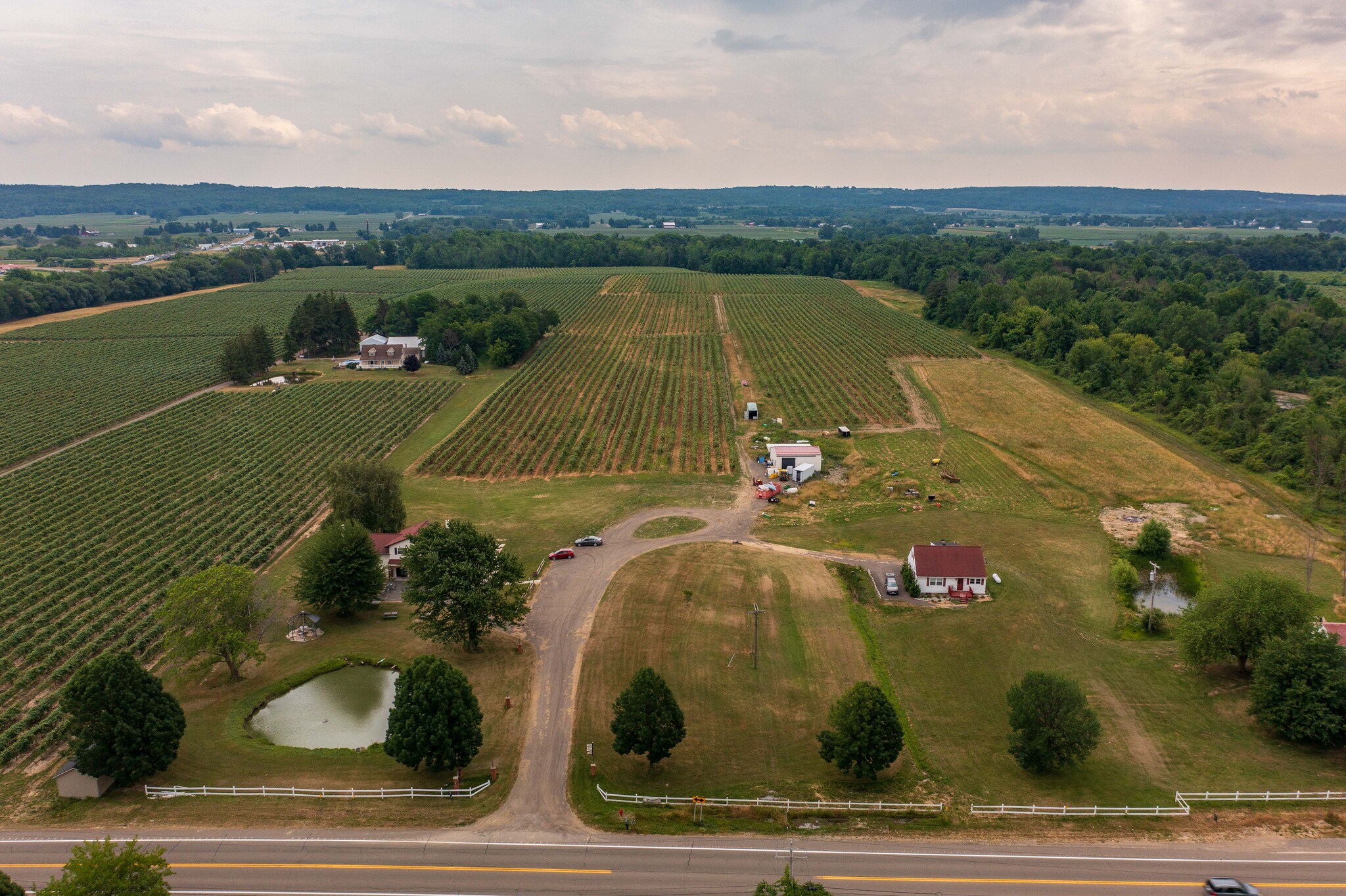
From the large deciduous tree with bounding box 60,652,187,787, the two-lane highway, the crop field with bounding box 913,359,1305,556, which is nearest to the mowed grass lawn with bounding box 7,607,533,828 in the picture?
the two-lane highway

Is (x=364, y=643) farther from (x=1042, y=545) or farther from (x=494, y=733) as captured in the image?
(x=1042, y=545)

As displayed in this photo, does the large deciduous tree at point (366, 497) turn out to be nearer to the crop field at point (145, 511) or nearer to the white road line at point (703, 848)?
the crop field at point (145, 511)

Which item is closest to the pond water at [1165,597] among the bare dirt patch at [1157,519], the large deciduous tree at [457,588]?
the bare dirt patch at [1157,519]

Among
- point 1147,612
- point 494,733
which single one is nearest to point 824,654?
point 494,733

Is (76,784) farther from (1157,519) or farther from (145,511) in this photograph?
(1157,519)

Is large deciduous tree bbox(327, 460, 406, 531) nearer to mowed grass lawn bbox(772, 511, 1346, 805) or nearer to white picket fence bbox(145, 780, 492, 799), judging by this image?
white picket fence bbox(145, 780, 492, 799)

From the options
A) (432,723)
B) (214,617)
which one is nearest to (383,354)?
(214,617)
